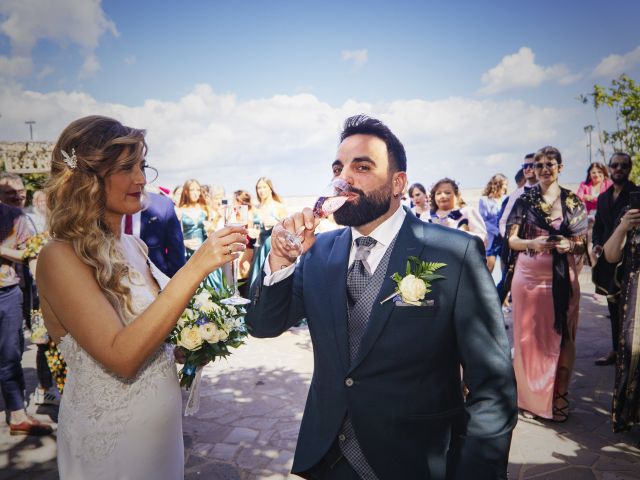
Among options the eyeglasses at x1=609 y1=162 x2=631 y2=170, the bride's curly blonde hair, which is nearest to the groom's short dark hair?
the bride's curly blonde hair

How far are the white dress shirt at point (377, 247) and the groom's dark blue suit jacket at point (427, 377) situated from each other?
0.52 feet

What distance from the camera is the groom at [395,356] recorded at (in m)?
1.75

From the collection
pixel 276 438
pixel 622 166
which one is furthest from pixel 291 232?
pixel 622 166

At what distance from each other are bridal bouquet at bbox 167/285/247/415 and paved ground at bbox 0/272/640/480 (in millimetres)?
1863

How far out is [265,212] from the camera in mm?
9227

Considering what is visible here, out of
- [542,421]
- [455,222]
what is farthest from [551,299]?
[455,222]

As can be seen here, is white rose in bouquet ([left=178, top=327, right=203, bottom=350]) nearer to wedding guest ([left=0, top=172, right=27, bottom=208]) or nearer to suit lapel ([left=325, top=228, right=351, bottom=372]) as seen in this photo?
suit lapel ([left=325, top=228, right=351, bottom=372])

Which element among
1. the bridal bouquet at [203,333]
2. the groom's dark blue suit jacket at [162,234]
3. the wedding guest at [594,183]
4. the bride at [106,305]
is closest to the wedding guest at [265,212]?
the groom's dark blue suit jacket at [162,234]

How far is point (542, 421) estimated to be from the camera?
464 cm

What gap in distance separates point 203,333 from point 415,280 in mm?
1313

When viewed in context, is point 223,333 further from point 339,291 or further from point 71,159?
point 71,159

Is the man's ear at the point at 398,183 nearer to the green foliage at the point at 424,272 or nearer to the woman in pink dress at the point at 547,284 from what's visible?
the green foliage at the point at 424,272

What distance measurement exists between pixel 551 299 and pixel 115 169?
469cm

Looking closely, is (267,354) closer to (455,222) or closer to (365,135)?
(455,222)
